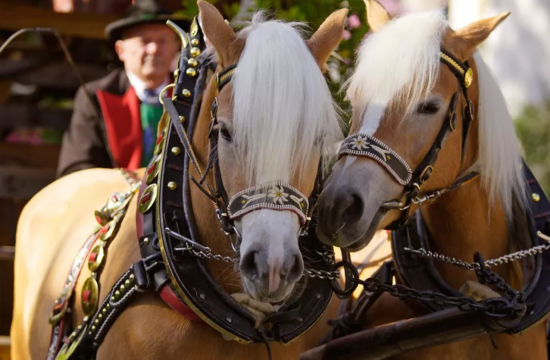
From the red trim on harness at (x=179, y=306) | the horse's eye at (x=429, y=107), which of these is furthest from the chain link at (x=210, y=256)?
the horse's eye at (x=429, y=107)

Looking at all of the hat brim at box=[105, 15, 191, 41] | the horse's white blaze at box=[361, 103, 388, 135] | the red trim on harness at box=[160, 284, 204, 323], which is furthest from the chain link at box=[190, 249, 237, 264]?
the hat brim at box=[105, 15, 191, 41]

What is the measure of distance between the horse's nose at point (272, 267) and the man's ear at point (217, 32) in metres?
0.62

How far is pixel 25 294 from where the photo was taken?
3.70 metres

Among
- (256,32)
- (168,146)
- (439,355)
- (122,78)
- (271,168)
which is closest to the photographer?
(271,168)

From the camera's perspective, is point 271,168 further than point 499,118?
No

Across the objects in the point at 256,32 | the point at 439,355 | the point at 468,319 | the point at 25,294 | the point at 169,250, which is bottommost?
the point at 25,294

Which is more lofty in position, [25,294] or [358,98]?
[358,98]

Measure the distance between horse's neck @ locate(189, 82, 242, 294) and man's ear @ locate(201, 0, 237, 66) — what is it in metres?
0.13

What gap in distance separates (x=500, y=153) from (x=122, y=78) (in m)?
2.44

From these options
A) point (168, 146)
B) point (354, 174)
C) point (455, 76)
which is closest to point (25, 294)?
point (168, 146)

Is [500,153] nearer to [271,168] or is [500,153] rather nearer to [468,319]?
[468,319]

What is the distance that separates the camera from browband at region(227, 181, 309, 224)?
2273 mm

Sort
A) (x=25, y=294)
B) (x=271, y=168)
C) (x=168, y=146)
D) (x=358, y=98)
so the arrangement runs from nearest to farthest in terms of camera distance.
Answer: (x=271, y=168)
(x=168, y=146)
(x=358, y=98)
(x=25, y=294)

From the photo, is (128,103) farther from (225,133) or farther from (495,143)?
(225,133)
